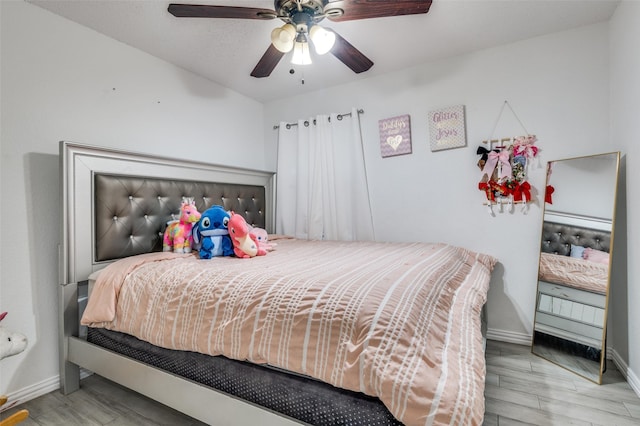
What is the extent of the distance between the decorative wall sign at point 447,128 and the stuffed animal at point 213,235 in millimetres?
1812

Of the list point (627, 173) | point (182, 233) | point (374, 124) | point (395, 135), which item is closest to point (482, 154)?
point (395, 135)

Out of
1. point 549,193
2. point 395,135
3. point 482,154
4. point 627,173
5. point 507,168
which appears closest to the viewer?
point 627,173

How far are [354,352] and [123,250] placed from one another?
1.69m

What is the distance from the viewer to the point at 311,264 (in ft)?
5.15

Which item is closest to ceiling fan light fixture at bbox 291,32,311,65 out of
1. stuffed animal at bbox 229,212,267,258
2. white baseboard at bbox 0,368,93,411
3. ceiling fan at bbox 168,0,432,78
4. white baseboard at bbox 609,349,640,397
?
ceiling fan at bbox 168,0,432,78

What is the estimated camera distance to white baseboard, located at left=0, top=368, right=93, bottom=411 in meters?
1.65

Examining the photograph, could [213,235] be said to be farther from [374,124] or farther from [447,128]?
[447,128]

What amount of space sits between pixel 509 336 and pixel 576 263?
0.73 meters

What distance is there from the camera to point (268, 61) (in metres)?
1.91

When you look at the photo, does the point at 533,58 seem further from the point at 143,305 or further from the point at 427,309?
the point at 143,305

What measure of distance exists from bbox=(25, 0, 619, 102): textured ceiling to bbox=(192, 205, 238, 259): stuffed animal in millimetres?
1211

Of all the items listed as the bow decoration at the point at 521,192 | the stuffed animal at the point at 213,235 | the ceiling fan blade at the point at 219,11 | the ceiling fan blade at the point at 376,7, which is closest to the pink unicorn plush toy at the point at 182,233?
the stuffed animal at the point at 213,235

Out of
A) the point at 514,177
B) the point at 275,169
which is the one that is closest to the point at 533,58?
the point at 514,177

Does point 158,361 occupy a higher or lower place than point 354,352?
lower
